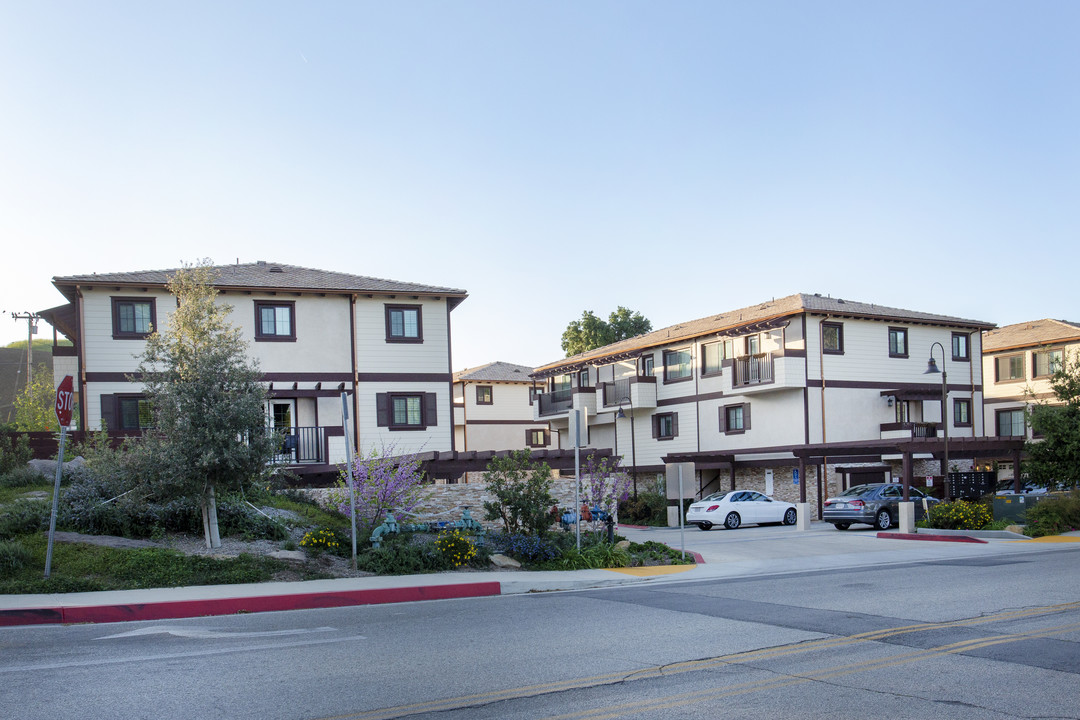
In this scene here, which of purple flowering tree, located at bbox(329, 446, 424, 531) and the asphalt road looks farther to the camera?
purple flowering tree, located at bbox(329, 446, 424, 531)

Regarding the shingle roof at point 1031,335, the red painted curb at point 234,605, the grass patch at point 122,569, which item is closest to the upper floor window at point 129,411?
the grass patch at point 122,569

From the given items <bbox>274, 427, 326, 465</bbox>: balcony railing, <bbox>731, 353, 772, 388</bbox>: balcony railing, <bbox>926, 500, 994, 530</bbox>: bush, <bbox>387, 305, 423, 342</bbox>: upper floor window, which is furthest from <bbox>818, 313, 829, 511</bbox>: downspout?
<bbox>274, 427, 326, 465</bbox>: balcony railing

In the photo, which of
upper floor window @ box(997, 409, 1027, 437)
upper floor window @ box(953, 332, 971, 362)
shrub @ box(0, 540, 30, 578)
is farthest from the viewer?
upper floor window @ box(997, 409, 1027, 437)

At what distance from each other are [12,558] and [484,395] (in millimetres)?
42940

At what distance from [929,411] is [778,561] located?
26.4 metres

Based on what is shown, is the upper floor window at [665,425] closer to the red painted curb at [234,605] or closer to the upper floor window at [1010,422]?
the upper floor window at [1010,422]

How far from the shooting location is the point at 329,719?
611cm

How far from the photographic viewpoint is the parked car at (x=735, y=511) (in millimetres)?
31016

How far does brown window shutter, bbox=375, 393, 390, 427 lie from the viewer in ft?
96.7

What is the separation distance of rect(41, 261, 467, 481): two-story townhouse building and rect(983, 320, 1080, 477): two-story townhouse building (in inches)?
1234

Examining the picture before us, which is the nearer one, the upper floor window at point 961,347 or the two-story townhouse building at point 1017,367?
the upper floor window at point 961,347

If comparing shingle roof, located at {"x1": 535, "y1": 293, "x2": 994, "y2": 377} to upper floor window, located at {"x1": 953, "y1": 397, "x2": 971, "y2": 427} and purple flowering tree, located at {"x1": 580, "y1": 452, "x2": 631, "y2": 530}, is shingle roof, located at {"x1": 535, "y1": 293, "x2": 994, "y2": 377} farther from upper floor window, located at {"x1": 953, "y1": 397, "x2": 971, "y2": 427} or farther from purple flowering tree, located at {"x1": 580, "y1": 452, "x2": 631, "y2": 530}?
purple flowering tree, located at {"x1": 580, "y1": 452, "x2": 631, "y2": 530}

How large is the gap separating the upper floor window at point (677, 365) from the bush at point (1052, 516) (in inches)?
804

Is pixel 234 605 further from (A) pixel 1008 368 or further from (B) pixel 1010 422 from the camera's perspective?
(A) pixel 1008 368
